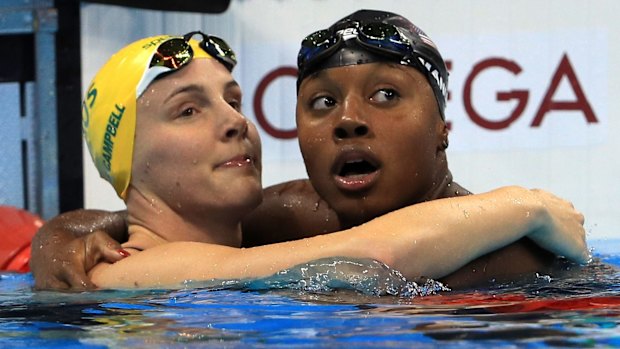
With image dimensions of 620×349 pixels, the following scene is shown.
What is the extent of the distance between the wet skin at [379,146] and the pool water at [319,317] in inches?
4.7

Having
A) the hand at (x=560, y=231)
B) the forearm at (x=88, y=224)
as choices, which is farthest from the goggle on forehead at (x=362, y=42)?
the forearm at (x=88, y=224)

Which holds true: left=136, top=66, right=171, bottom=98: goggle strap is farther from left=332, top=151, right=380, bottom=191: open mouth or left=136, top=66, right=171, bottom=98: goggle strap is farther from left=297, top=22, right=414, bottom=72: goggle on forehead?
left=332, top=151, right=380, bottom=191: open mouth

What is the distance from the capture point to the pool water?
187 centimetres

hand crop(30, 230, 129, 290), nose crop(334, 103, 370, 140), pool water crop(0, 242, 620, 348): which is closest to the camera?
pool water crop(0, 242, 620, 348)

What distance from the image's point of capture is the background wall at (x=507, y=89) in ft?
19.1

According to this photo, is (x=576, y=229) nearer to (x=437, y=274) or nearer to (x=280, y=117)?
(x=437, y=274)

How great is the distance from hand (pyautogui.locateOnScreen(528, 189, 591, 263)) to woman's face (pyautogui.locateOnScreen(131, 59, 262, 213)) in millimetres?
904

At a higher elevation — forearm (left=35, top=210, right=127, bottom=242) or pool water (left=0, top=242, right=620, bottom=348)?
forearm (left=35, top=210, right=127, bottom=242)

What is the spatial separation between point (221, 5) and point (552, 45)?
2.08 m

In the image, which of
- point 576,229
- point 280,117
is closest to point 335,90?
point 576,229

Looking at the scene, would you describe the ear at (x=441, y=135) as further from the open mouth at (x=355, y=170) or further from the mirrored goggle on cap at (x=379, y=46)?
the open mouth at (x=355, y=170)

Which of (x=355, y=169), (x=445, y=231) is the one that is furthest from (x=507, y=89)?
(x=445, y=231)

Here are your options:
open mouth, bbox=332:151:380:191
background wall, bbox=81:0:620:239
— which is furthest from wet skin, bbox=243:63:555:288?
background wall, bbox=81:0:620:239

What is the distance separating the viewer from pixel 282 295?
2.59 metres
